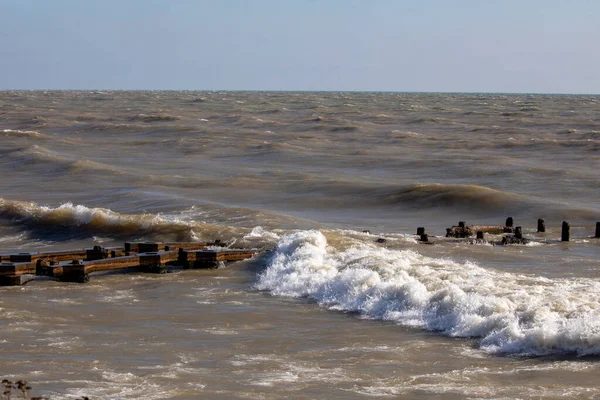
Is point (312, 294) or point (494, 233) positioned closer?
point (312, 294)

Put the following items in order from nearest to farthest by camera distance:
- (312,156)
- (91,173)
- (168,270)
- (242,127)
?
(168,270)
(91,173)
(312,156)
(242,127)

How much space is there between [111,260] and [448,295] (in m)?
6.11

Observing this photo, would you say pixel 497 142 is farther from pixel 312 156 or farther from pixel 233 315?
pixel 233 315

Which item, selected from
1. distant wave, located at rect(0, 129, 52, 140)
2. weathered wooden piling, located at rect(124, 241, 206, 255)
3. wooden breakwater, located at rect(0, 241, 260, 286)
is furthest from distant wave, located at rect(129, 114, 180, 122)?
wooden breakwater, located at rect(0, 241, 260, 286)

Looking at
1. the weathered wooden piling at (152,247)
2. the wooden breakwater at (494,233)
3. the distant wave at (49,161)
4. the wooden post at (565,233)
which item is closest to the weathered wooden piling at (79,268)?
the weathered wooden piling at (152,247)

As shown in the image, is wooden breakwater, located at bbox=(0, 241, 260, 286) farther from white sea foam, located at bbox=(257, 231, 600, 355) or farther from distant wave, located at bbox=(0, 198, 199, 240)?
distant wave, located at bbox=(0, 198, 199, 240)

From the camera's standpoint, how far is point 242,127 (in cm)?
7106

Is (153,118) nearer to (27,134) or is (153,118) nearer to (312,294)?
(27,134)

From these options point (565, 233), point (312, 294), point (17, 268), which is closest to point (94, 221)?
point (17, 268)

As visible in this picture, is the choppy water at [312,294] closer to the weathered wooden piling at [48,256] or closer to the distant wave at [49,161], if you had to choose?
the distant wave at [49,161]

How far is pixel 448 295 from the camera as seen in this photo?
1372 centimetres

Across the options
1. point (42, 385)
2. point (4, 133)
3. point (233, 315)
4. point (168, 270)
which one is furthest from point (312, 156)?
point (42, 385)

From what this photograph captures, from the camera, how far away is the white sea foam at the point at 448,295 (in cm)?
1176

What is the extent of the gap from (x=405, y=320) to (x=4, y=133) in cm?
5052
